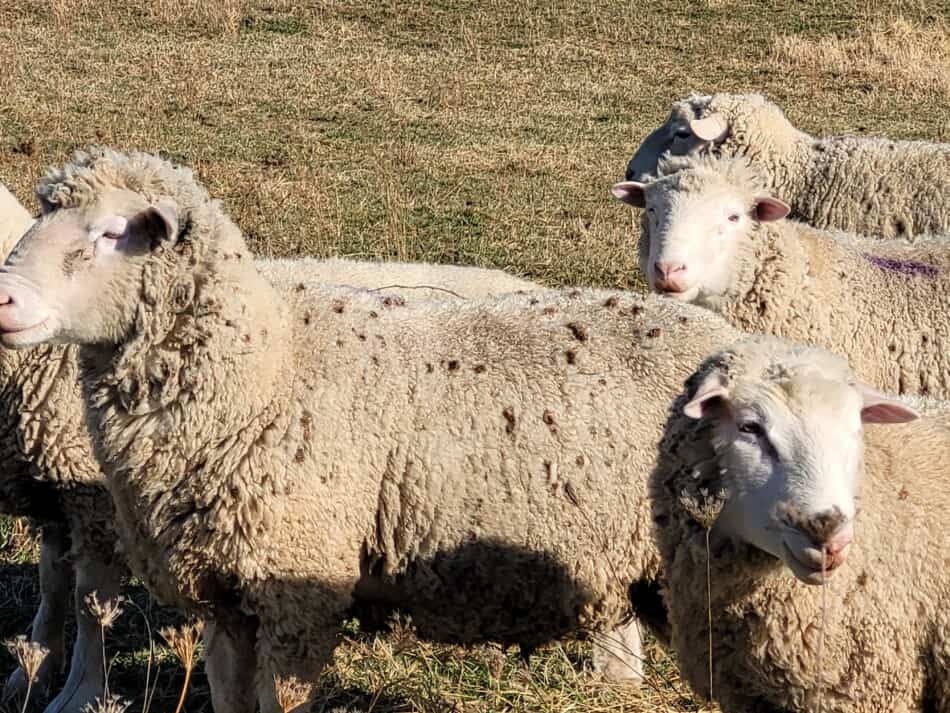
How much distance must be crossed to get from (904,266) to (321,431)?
280 centimetres

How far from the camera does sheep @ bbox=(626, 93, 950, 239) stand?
704 centimetres

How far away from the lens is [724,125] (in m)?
7.23

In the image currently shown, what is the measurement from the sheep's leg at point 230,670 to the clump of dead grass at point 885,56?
43.3ft

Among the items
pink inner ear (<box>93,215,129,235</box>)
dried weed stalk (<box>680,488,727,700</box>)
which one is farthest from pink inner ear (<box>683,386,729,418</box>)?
pink inner ear (<box>93,215,129,235</box>)

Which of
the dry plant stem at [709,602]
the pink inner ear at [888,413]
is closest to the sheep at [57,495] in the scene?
the dry plant stem at [709,602]

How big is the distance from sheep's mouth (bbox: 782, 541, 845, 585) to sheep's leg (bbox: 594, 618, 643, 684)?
1.50 meters

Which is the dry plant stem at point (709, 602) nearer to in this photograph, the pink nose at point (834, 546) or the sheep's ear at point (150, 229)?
the pink nose at point (834, 546)

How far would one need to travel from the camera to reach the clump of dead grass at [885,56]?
52.0ft

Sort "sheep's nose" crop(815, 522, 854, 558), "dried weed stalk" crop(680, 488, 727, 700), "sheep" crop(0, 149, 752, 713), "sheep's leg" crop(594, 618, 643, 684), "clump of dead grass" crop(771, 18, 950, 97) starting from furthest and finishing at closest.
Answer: "clump of dead grass" crop(771, 18, 950, 97) → "sheep's leg" crop(594, 618, 643, 684) → "sheep" crop(0, 149, 752, 713) → "dried weed stalk" crop(680, 488, 727, 700) → "sheep's nose" crop(815, 522, 854, 558)

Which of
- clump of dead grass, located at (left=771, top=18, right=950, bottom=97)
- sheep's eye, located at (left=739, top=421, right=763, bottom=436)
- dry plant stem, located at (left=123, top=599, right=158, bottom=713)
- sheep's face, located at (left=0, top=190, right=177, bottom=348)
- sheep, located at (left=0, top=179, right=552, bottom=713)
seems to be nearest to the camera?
sheep's eye, located at (left=739, top=421, right=763, bottom=436)

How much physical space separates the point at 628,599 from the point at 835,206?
3652 millimetres

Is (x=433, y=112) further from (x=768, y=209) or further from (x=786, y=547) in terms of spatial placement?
(x=786, y=547)

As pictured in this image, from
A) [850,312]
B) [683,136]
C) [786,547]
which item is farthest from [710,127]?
[786,547]

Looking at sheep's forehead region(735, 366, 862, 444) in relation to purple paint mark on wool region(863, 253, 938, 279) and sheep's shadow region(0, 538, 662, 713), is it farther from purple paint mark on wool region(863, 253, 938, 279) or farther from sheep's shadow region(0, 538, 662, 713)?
purple paint mark on wool region(863, 253, 938, 279)
